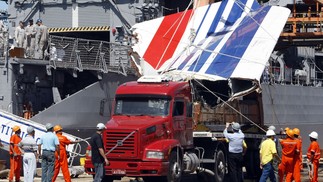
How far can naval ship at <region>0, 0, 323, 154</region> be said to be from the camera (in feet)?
95.5

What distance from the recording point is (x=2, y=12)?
153 ft

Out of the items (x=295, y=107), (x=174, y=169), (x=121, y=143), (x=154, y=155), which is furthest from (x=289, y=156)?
(x=295, y=107)

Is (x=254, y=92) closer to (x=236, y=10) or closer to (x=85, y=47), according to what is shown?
(x=236, y=10)

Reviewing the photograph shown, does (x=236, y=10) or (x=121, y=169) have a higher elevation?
(x=236, y=10)

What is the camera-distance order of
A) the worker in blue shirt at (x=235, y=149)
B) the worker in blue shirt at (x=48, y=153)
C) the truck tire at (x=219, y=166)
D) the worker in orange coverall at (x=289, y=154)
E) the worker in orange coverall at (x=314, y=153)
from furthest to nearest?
1. the truck tire at (x=219, y=166)
2. the worker in blue shirt at (x=235, y=149)
3. the worker in orange coverall at (x=314, y=153)
4. the worker in orange coverall at (x=289, y=154)
5. the worker in blue shirt at (x=48, y=153)

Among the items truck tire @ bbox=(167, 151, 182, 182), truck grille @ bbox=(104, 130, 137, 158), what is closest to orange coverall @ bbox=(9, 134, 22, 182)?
truck grille @ bbox=(104, 130, 137, 158)

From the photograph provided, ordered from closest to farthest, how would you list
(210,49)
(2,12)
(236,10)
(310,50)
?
(210,49), (236,10), (310,50), (2,12)

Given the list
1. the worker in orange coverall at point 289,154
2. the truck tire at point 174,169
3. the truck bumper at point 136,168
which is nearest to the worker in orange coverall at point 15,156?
the truck bumper at point 136,168

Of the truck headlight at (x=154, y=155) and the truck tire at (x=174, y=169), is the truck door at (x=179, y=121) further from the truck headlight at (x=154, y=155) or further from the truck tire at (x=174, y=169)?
the truck headlight at (x=154, y=155)

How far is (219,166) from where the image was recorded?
2292 cm

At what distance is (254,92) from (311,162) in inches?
226

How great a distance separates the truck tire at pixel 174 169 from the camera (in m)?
20.2

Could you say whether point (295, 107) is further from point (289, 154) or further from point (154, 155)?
point (154, 155)

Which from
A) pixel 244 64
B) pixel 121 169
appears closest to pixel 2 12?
pixel 244 64
